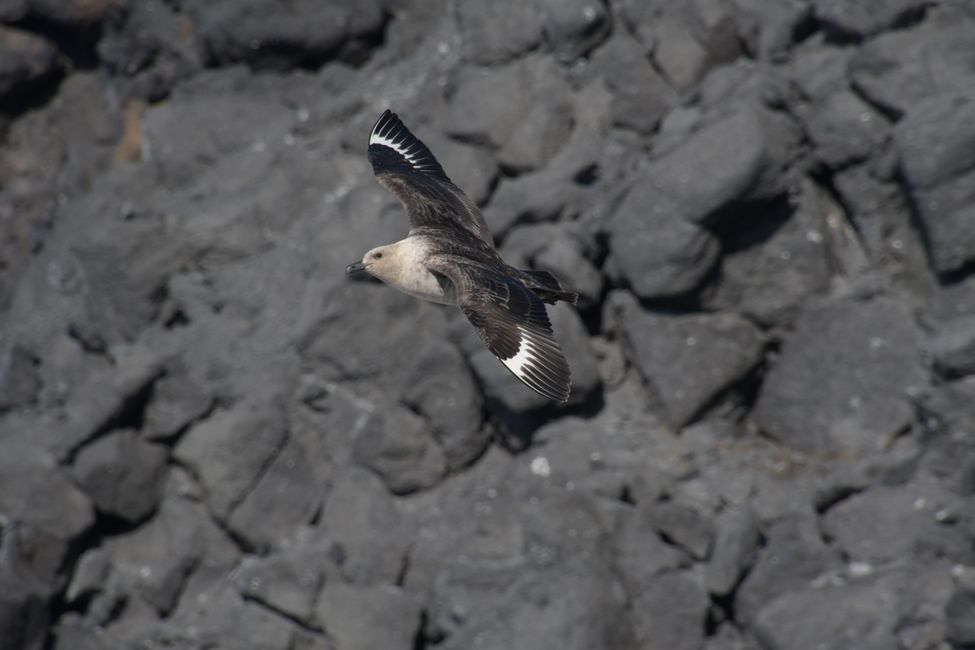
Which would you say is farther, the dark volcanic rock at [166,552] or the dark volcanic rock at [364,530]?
the dark volcanic rock at [166,552]

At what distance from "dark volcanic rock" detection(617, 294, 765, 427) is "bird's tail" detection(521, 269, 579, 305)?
6.10 metres

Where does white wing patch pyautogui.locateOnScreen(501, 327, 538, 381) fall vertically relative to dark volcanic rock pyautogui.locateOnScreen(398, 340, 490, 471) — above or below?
above

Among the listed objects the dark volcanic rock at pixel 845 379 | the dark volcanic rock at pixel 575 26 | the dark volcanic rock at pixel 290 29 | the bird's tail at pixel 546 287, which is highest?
the bird's tail at pixel 546 287

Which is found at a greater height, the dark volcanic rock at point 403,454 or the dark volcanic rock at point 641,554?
the dark volcanic rock at point 403,454

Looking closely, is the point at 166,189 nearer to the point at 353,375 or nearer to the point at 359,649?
the point at 353,375

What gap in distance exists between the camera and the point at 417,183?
11.8 m

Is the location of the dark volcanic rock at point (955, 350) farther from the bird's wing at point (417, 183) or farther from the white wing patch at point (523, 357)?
Result: the white wing patch at point (523, 357)

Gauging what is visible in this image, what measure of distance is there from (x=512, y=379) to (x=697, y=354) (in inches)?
84.7

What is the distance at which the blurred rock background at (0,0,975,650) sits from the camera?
49.7 feet

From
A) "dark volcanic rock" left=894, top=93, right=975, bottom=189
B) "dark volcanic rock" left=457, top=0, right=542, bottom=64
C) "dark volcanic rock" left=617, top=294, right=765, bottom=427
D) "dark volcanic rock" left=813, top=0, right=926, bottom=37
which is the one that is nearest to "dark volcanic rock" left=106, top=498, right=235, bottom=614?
"dark volcanic rock" left=617, top=294, right=765, bottom=427

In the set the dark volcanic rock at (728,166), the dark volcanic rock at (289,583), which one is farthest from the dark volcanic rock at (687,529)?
the dark volcanic rock at (289,583)

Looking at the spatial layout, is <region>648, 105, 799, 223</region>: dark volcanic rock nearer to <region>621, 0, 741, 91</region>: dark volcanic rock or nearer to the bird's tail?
<region>621, 0, 741, 91</region>: dark volcanic rock

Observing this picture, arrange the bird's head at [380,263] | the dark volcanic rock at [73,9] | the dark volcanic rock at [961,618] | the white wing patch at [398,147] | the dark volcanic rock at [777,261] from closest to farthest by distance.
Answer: the bird's head at [380,263], the white wing patch at [398,147], the dark volcanic rock at [961,618], the dark volcanic rock at [777,261], the dark volcanic rock at [73,9]

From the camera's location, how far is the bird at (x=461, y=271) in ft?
30.8
